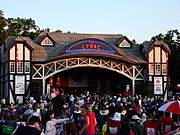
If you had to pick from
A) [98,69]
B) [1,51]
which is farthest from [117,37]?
[1,51]

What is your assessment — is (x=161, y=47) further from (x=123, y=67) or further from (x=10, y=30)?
(x=10, y=30)

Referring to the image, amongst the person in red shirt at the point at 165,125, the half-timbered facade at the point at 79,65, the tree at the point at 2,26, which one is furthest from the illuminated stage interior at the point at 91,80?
the person in red shirt at the point at 165,125

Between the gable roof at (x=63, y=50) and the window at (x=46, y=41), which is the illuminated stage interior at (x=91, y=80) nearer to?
the gable roof at (x=63, y=50)

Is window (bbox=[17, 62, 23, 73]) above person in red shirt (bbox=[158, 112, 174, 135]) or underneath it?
above

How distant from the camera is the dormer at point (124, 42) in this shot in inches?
1766

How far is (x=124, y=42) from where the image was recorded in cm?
4512

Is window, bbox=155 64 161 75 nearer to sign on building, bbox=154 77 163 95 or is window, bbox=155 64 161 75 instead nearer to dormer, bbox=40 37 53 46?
sign on building, bbox=154 77 163 95

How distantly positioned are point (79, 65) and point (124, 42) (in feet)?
22.6

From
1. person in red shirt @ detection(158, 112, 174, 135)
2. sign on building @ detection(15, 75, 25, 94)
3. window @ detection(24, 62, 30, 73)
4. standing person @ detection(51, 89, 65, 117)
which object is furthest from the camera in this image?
window @ detection(24, 62, 30, 73)

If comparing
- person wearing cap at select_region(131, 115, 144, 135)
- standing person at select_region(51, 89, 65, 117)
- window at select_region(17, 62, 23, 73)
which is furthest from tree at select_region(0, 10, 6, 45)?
person wearing cap at select_region(131, 115, 144, 135)

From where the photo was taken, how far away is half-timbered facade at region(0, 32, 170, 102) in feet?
132

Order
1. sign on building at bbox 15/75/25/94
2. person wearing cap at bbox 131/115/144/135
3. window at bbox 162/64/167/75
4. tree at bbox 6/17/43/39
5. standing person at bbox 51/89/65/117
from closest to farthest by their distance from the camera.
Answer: person wearing cap at bbox 131/115/144/135 → standing person at bbox 51/89/65/117 → sign on building at bbox 15/75/25/94 → window at bbox 162/64/167/75 → tree at bbox 6/17/43/39

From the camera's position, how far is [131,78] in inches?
1665

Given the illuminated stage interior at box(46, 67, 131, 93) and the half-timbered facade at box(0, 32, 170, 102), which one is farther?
the illuminated stage interior at box(46, 67, 131, 93)
